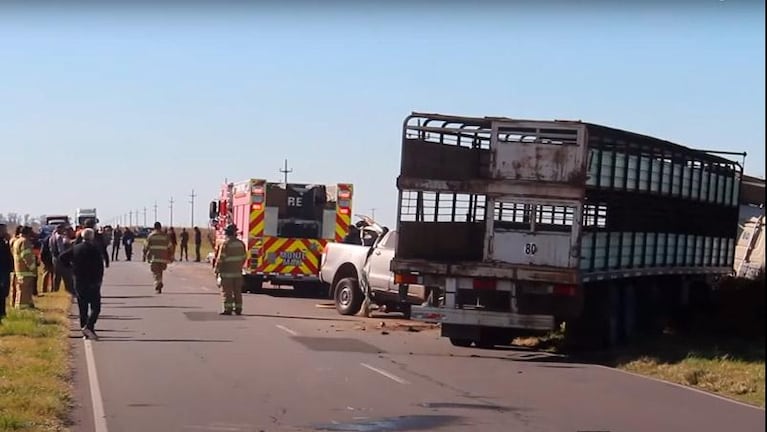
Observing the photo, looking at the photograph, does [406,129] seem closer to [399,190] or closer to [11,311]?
[399,190]

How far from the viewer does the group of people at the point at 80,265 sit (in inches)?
679

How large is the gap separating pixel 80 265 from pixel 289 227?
12.8 metres

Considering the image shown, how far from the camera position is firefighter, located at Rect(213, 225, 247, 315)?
2145 centimetres

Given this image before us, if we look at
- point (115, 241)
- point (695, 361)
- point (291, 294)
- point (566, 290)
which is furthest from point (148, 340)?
point (115, 241)

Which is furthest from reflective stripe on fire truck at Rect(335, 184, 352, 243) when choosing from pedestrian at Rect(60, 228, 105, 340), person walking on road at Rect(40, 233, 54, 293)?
pedestrian at Rect(60, 228, 105, 340)

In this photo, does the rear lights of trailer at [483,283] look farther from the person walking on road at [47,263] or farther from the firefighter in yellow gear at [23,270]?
the person walking on road at [47,263]

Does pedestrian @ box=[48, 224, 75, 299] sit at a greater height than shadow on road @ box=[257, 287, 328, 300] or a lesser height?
greater

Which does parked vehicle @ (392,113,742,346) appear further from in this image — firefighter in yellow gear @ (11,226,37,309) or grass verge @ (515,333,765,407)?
firefighter in yellow gear @ (11,226,37,309)

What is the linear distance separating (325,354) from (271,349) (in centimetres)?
87

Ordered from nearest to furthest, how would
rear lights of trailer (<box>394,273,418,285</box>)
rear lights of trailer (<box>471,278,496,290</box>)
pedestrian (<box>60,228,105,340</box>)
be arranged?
rear lights of trailer (<box>471,278,496,290</box>), rear lights of trailer (<box>394,273,418,285</box>), pedestrian (<box>60,228,105,340</box>)

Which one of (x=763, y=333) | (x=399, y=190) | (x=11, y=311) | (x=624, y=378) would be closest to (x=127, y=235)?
(x=11, y=311)

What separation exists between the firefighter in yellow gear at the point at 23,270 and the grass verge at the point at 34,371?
92 cm

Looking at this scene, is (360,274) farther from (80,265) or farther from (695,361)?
(695,361)

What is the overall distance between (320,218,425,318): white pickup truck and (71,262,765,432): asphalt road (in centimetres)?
236
